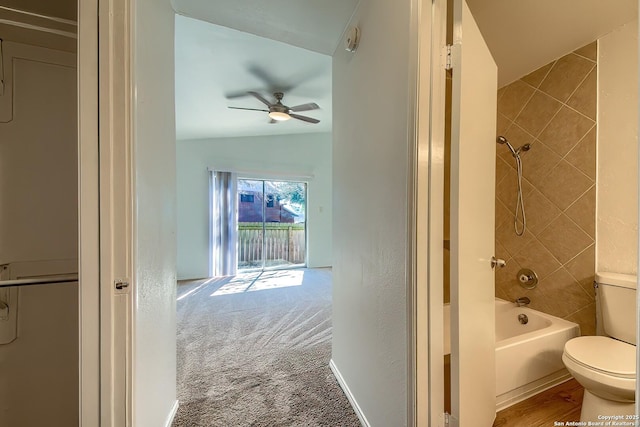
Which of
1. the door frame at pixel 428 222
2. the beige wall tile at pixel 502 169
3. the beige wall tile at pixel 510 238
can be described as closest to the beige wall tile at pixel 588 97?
the beige wall tile at pixel 502 169

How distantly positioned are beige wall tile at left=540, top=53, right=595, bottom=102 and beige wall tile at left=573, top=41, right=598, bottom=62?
19 mm

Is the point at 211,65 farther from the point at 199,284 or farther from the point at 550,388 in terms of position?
the point at 550,388

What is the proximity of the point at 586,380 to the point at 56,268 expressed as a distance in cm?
251

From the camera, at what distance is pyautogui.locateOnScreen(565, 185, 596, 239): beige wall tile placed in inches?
65.2

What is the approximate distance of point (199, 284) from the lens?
13.3 ft

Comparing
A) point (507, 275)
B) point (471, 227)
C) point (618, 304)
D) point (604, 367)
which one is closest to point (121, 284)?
point (471, 227)

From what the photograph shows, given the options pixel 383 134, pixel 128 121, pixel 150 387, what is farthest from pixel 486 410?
pixel 128 121

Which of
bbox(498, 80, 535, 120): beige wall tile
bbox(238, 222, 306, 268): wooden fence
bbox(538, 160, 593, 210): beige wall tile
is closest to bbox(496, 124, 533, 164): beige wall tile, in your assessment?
bbox(498, 80, 535, 120): beige wall tile

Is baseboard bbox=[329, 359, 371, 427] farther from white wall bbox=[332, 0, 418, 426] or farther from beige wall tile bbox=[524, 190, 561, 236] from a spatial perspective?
beige wall tile bbox=[524, 190, 561, 236]

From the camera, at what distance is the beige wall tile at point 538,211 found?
1861mm

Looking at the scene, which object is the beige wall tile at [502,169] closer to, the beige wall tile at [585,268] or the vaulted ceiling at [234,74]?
the beige wall tile at [585,268]

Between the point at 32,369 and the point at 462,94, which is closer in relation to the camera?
the point at 462,94

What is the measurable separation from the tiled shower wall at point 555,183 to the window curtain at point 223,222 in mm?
4084

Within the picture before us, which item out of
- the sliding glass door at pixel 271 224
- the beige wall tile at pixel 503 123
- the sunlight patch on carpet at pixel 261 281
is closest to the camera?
the beige wall tile at pixel 503 123
